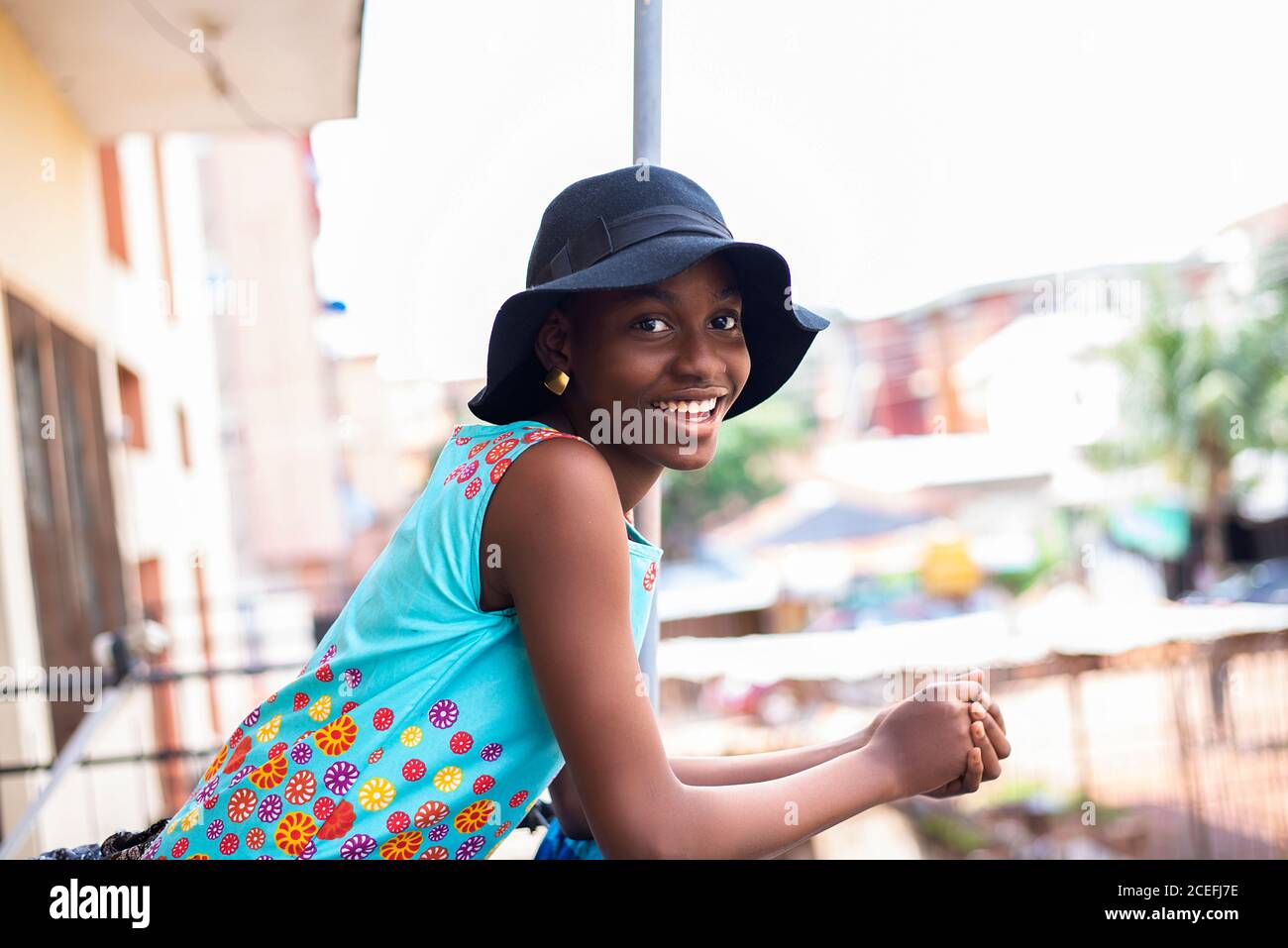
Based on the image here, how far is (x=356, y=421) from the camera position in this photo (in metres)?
29.6

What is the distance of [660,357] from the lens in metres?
1.28

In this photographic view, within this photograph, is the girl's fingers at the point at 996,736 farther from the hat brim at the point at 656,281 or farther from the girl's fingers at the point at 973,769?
the hat brim at the point at 656,281

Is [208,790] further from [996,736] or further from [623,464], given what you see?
[996,736]

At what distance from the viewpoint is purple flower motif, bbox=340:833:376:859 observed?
1.21 meters

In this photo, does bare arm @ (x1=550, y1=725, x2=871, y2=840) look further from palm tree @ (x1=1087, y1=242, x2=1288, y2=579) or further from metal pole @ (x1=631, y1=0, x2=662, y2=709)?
palm tree @ (x1=1087, y1=242, x2=1288, y2=579)

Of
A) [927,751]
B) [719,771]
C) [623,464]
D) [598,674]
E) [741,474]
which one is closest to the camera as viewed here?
[598,674]

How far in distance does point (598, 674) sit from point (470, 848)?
0.33 meters

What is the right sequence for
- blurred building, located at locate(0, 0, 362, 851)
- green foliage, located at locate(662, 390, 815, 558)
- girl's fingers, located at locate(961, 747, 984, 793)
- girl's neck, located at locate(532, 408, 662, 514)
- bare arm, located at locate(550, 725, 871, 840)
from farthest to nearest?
1. green foliage, located at locate(662, 390, 815, 558)
2. blurred building, located at locate(0, 0, 362, 851)
3. bare arm, located at locate(550, 725, 871, 840)
4. girl's neck, located at locate(532, 408, 662, 514)
5. girl's fingers, located at locate(961, 747, 984, 793)

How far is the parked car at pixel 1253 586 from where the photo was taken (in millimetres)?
13180

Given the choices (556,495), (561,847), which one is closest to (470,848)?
(561,847)

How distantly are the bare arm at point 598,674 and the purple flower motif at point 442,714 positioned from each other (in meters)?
0.13

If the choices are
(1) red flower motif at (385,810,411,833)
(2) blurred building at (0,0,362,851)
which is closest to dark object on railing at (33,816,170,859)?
(1) red flower motif at (385,810,411,833)
